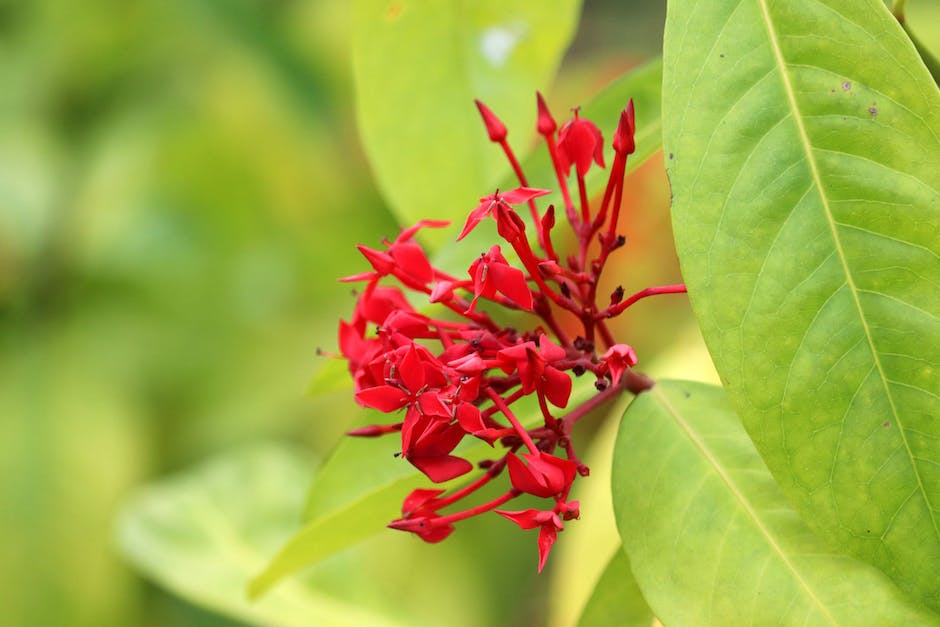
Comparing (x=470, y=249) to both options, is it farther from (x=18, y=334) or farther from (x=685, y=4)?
(x=18, y=334)

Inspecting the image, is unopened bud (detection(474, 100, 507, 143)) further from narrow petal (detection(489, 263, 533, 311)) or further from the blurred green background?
the blurred green background

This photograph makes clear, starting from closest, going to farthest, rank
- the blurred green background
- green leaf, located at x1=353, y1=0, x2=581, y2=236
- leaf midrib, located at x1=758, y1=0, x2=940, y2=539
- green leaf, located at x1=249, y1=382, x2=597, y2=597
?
leaf midrib, located at x1=758, y1=0, x2=940, y2=539, green leaf, located at x1=249, y1=382, x2=597, y2=597, green leaf, located at x1=353, y1=0, x2=581, y2=236, the blurred green background

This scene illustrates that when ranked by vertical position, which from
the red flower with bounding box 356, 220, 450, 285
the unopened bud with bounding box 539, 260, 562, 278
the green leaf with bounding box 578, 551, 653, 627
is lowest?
the green leaf with bounding box 578, 551, 653, 627

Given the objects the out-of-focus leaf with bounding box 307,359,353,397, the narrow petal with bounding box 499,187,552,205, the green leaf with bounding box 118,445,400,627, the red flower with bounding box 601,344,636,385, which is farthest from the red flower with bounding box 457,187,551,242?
the green leaf with bounding box 118,445,400,627

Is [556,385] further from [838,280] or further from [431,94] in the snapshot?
[431,94]

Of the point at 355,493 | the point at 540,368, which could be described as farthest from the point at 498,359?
the point at 355,493

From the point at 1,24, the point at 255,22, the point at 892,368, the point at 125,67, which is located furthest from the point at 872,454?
the point at 1,24
